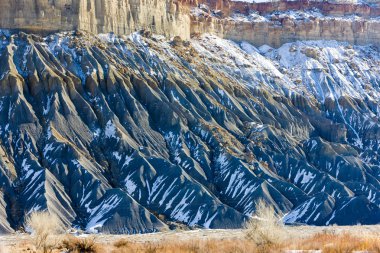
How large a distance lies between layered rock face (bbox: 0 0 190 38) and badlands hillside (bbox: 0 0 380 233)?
0.19 metres

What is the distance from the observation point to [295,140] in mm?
100000

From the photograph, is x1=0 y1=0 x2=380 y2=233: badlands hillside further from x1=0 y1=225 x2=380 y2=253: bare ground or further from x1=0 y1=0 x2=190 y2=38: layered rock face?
x1=0 y1=225 x2=380 y2=253: bare ground

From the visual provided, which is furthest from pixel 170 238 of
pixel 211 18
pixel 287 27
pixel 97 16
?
pixel 287 27

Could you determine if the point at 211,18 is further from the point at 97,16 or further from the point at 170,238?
the point at 170,238

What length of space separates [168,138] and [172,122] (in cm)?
271

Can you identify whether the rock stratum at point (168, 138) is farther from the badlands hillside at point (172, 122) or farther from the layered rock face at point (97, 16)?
the layered rock face at point (97, 16)

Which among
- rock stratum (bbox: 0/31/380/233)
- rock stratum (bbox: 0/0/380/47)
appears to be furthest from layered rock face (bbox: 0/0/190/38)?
rock stratum (bbox: 0/31/380/233)

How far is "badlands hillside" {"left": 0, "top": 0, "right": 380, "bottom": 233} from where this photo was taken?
78188 mm

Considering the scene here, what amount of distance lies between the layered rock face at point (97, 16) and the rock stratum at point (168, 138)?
231 cm

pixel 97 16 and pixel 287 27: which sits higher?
pixel 97 16

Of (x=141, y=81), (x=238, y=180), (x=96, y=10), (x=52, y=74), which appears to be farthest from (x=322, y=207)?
(x=96, y=10)

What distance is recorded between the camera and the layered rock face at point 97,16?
326 feet

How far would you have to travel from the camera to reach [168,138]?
298ft


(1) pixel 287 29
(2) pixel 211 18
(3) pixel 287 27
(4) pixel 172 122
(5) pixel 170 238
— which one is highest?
(2) pixel 211 18
